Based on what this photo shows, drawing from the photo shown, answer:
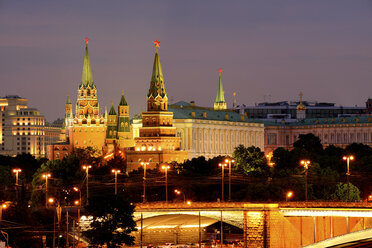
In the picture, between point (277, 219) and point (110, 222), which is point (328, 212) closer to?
point (277, 219)

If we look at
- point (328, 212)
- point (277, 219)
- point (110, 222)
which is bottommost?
point (110, 222)

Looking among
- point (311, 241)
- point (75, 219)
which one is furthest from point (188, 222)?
point (311, 241)

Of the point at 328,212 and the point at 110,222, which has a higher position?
the point at 328,212

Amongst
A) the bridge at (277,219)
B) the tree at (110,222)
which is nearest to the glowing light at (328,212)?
the bridge at (277,219)

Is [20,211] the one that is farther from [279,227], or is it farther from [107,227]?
[279,227]

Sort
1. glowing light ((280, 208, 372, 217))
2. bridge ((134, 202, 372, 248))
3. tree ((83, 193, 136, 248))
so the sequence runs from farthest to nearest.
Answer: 1. tree ((83, 193, 136, 248))
2. bridge ((134, 202, 372, 248))
3. glowing light ((280, 208, 372, 217))

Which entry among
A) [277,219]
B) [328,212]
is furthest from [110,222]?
[328,212]

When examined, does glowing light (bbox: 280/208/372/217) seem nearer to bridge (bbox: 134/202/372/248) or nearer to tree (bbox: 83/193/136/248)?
bridge (bbox: 134/202/372/248)

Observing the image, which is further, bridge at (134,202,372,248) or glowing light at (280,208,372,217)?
bridge at (134,202,372,248)

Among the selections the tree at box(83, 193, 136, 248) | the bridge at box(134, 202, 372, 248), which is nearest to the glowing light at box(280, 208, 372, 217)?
the bridge at box(134, 202, 372, 248)

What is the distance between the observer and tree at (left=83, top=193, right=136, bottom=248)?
150m

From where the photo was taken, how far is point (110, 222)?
15175 centimetres

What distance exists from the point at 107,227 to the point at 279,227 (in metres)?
20.1

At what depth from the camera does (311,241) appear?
15125cm
